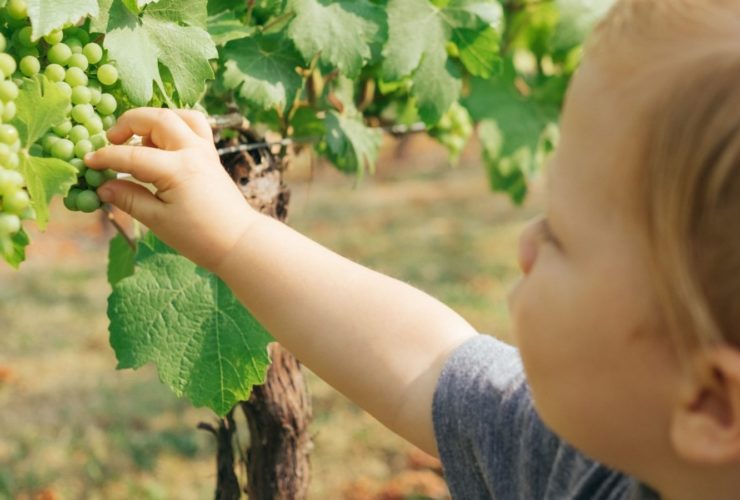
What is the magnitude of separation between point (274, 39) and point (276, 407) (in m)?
0.68

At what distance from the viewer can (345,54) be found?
1.73 meters

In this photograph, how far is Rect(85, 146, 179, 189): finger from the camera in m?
1.22

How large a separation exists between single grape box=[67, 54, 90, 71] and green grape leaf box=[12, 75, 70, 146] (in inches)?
3.6

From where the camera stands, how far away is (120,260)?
73.4 inches

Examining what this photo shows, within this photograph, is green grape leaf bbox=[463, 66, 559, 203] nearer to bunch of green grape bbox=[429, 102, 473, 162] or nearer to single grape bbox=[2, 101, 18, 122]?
bunch of green grape bbox=[429, 102, 473, 162]

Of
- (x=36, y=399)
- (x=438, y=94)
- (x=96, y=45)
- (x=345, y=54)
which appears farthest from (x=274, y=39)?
(x=36, y=399)

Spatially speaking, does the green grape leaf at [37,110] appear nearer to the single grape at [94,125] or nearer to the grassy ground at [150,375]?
the single grape at [94,125]

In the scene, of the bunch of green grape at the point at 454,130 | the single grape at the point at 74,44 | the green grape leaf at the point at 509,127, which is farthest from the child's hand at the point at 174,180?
the green grape leaf at the point at 509,127

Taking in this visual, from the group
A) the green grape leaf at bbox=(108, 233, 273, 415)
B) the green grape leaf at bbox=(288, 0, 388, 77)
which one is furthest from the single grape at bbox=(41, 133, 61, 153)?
the green grape leaf at bbox=(288, 0, 388, 77)

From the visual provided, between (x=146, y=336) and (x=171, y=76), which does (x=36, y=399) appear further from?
(x=171, y=76)

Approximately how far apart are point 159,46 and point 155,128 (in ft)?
0.55

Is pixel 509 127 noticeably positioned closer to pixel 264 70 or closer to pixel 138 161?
pixel 264 70

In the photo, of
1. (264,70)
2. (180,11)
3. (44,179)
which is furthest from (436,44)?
(44,179)

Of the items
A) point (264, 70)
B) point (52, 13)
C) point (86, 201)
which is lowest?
point (264, 70)
